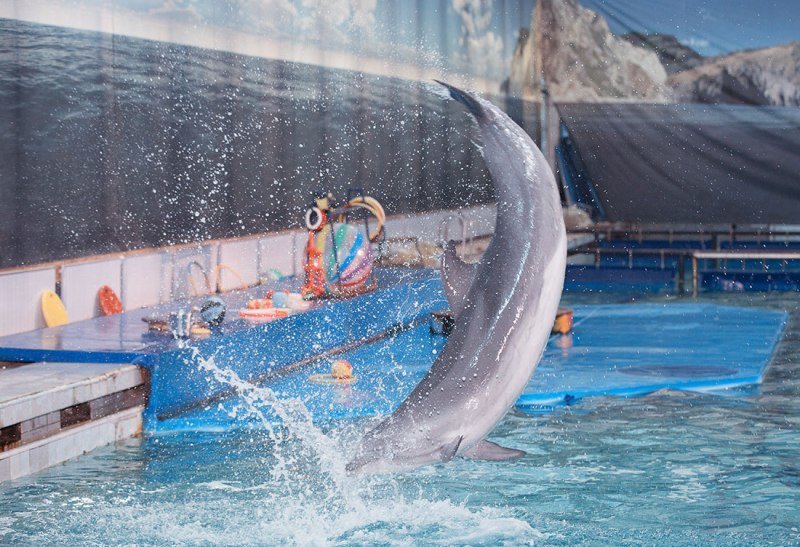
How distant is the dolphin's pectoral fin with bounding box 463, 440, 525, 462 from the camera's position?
3.50 meters

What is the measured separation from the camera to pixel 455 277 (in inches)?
152

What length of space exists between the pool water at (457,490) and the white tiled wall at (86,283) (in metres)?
1.87

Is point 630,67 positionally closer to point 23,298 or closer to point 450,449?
point 23,298

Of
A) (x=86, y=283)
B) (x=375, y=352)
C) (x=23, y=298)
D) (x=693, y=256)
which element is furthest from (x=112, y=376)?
(x=693, y=256)

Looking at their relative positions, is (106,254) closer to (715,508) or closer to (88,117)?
(88,117)

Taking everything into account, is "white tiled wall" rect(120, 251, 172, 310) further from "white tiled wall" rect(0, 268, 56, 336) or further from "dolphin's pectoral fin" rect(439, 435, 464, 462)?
"dolphin's pectoral fin" rect(439, 435, 464, 462)

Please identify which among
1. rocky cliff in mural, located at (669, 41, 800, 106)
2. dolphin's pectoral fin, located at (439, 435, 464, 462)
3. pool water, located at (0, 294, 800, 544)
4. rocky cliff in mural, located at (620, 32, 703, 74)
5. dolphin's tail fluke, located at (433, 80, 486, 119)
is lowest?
pool water, located at (0, 294, 800, 544)

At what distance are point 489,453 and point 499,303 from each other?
0.50 metres

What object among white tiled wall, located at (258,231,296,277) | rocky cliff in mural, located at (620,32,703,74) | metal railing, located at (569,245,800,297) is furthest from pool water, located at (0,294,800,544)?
rocky cliff in mural, located at (620,32,703,74)

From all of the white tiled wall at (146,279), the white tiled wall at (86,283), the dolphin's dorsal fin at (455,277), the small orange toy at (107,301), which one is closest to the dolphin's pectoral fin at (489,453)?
the dolphin's dorsal fin at (455,277)

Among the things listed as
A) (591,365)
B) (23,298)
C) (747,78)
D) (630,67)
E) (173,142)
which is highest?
(630,67)

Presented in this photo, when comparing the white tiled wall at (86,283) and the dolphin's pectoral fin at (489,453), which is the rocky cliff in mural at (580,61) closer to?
the white tiled wall at (86,283)

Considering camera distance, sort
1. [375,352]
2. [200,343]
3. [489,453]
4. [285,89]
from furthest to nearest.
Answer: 1. [285,89]
2. [375,352]
3. [200,343]
4. [489,453]

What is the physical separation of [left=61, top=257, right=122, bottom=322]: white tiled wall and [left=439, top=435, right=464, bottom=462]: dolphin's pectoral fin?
4579 millimetres
